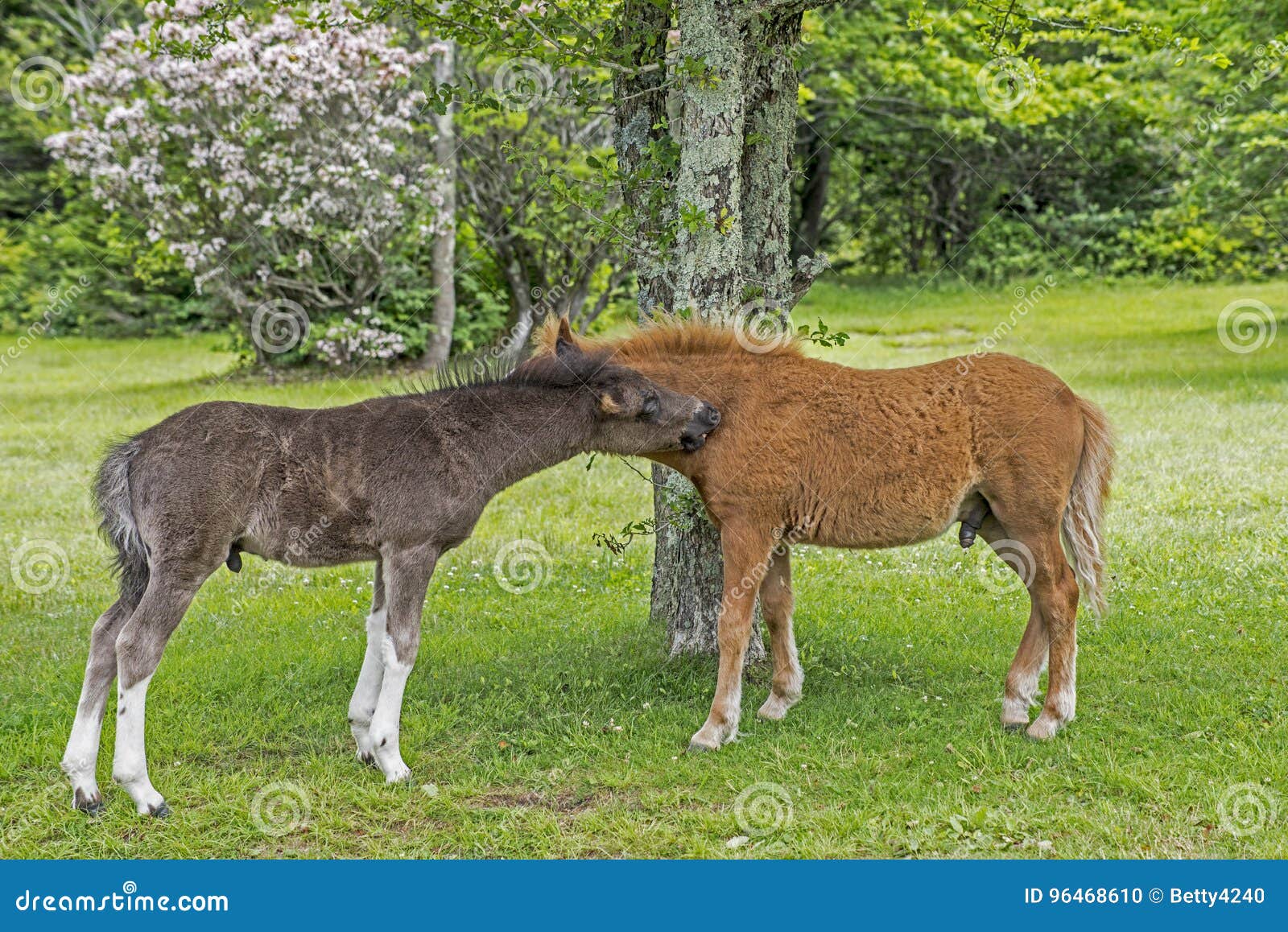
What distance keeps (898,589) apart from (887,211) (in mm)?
22372

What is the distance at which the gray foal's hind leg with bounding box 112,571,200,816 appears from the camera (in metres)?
5.51

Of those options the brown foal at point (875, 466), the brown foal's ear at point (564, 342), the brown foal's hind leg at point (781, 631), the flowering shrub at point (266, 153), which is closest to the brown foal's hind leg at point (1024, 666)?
the brown foal at point (875, 466)

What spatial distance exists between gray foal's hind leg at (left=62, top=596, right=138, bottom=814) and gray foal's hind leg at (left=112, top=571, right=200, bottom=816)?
10 centimetres

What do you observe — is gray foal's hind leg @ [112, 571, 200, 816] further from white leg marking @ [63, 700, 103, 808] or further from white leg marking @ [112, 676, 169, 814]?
white leg marking @ [63, 700, 103, 808]

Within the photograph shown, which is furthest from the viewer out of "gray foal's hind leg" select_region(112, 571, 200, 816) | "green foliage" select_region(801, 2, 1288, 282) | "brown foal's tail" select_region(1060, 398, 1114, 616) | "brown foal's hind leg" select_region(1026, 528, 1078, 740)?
"green foliage" select_region(801, 2, 1288, 282)

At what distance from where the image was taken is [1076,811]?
17.9 feet

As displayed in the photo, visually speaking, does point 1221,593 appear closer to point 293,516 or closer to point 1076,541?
point 1076,541

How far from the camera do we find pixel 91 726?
5.64 meters

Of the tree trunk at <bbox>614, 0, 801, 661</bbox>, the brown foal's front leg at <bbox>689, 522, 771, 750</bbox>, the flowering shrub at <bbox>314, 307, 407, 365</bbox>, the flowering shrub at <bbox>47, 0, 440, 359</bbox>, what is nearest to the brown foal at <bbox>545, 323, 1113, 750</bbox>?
the brown foal's front leg at <bbox>689, 522, 771, 750</bbox>

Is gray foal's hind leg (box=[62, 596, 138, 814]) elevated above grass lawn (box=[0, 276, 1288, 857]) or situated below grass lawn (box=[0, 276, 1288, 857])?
above

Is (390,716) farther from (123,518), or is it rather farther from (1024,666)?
(1024,666)

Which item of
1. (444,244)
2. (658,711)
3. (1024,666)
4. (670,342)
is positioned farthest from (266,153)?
(1024,666)

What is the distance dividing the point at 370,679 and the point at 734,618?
6.33 ft

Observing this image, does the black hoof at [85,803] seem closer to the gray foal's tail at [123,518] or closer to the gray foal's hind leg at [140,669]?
the gray foal's hind leg at [140,669]
